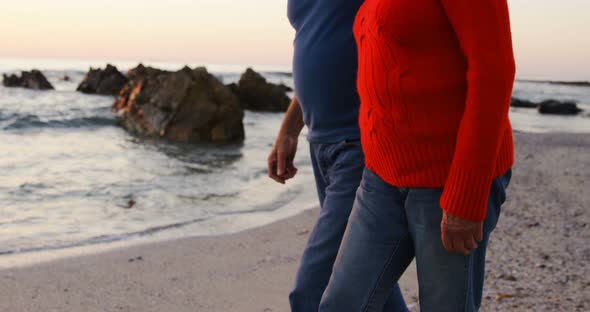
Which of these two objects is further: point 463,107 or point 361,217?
point 361,217

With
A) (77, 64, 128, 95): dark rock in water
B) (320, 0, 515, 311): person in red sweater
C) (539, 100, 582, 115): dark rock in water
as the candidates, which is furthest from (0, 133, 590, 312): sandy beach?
(539, 100, 582, 115): dark rock in water

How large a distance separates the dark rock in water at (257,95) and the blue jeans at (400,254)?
23509mm

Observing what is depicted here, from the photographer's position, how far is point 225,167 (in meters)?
10.8

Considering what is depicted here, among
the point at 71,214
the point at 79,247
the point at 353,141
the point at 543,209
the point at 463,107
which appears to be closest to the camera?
the point at 463,107

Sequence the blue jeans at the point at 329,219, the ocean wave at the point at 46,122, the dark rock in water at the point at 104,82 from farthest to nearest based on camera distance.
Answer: the dark rock in water at the point at 104,82 → the ocean wave at the point at 46,122 → the blue jeans at the point at 329,219

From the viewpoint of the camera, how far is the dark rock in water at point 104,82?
1214 inches

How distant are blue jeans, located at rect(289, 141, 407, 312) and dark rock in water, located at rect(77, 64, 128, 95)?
29.6 m

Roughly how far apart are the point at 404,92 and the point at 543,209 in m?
5.21

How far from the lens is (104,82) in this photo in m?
31.2

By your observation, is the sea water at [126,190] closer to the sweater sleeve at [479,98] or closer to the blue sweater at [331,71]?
the blue sweater at [331,71]

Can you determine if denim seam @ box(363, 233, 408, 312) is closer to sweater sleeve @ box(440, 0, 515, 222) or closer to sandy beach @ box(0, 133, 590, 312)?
sweater sleeve @ box(440, 0, 515, 222)

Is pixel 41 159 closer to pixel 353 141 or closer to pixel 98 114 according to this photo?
pixel 98 114

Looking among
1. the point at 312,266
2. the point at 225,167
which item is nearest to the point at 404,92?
the point at 312,266

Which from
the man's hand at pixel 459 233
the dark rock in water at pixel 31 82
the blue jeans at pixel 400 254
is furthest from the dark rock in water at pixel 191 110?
the dark rock in water at pixel 31 82
